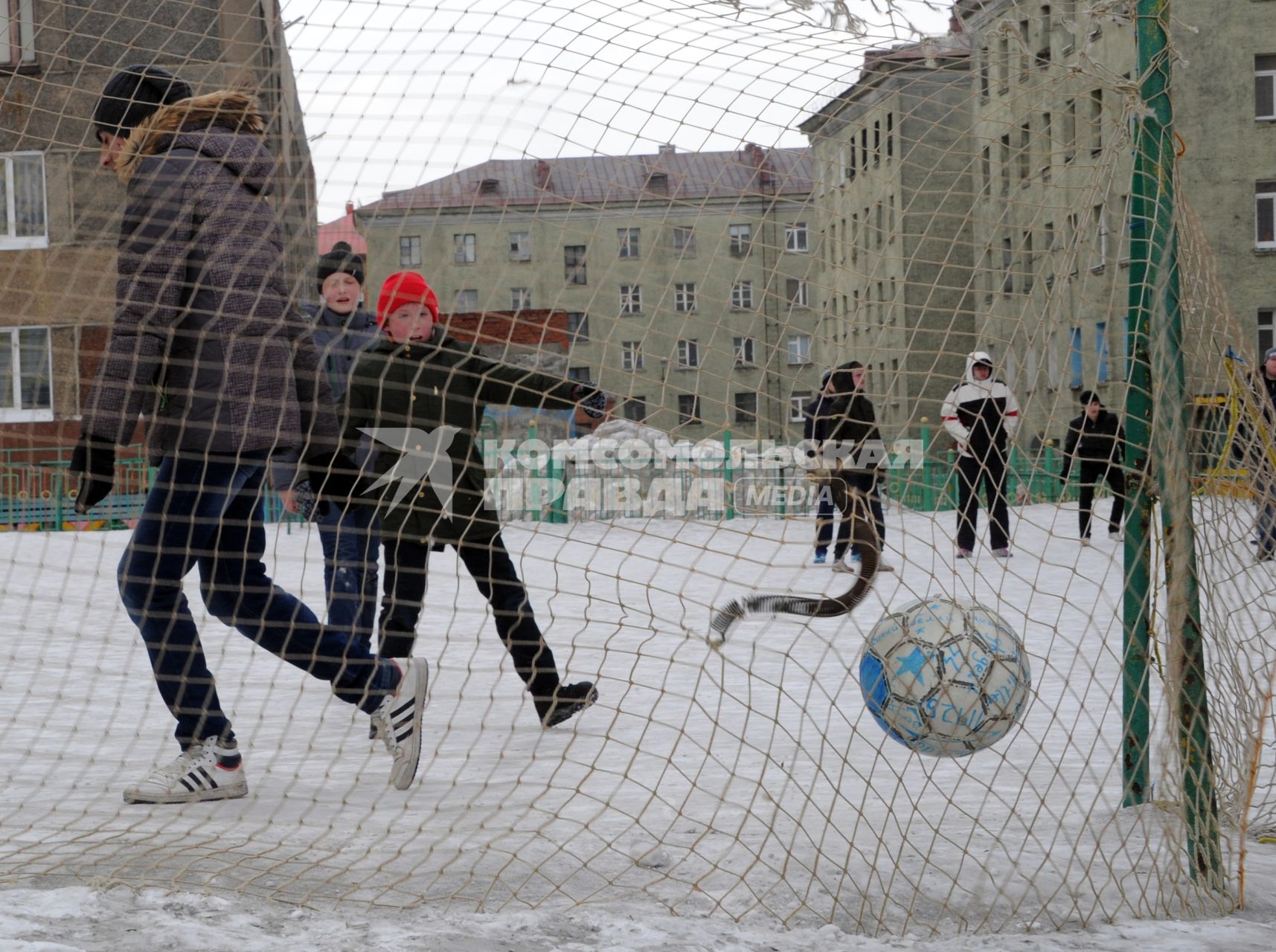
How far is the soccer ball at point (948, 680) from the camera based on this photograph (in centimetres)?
315

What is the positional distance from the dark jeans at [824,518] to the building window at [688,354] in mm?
456

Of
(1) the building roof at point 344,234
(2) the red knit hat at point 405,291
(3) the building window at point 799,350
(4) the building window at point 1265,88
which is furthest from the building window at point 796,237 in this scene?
(4) the building window at point 1265,88

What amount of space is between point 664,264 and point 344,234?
49.5 inches

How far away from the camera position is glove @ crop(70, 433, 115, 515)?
3.43 m

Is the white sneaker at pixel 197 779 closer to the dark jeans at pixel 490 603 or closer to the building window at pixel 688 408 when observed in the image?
the dark jeans at pixel 490 603

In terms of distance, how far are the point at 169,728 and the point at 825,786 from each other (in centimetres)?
230

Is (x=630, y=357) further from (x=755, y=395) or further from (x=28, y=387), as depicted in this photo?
(x=28, y=387)

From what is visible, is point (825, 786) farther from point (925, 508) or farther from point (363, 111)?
point (363, 111)

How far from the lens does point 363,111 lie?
12.5 ft

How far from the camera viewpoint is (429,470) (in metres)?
4.84

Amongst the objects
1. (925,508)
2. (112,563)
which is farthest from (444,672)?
(112,563)

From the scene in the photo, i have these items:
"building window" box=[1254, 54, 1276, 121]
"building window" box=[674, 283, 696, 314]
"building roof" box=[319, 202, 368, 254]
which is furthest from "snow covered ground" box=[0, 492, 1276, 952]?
"building window" box=[1254, 54, 1276, 121]

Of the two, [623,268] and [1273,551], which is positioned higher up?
[623,268]

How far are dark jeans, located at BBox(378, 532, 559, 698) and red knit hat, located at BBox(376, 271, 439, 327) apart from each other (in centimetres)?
79
